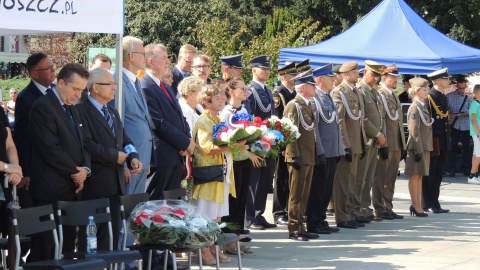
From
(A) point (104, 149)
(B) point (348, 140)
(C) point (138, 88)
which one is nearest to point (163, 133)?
(C) point (138, 88)

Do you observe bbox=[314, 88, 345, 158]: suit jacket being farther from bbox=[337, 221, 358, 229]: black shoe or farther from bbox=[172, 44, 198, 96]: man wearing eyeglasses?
bbox=[172, 44, 198, 96]: man wearing eyeglasses

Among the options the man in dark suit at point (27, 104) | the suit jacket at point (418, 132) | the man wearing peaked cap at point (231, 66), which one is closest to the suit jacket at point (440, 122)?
the suit jacket at point (418, 132)

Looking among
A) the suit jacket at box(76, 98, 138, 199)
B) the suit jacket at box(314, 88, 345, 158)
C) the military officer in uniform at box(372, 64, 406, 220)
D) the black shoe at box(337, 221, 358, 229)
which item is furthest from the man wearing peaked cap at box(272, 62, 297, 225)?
the suit jacket at box(76, 98, 138, 199)

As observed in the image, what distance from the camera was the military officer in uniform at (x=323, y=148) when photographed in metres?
11.9

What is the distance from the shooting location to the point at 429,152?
14.3m

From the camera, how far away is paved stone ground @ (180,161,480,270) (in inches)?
390

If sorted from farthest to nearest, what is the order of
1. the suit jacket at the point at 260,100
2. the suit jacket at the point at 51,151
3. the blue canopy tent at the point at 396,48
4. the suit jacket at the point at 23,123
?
the blue canopy tent at the point at 396,48, the suit jacket at the point at 260,100, the suit jacket at the point at 23,123, the suit jacket at the point at 51,151

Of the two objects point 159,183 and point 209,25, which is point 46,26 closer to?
point 159,183

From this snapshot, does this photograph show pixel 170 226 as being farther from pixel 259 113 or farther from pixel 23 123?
pixel 259 113

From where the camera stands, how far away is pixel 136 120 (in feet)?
29.4

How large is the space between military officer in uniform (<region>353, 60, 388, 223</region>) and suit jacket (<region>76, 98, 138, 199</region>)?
18.5 ft

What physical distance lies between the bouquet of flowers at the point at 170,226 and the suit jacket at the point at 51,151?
627 mm

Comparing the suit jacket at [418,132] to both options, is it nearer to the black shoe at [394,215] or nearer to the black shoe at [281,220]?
the black shoe at [394,215]

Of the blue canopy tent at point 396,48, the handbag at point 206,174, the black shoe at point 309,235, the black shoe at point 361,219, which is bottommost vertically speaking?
the black shoe at point 309,235
